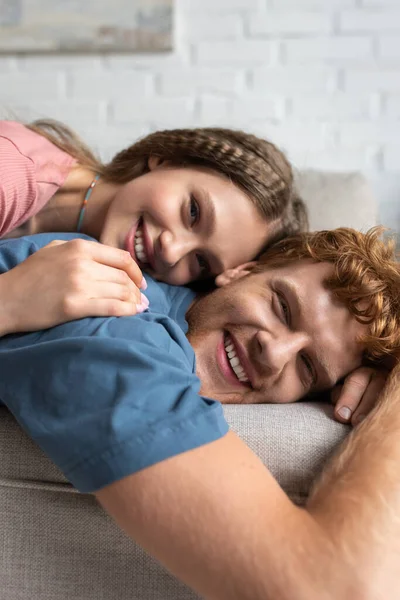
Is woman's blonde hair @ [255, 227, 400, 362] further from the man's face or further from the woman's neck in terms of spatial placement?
the woman's neck

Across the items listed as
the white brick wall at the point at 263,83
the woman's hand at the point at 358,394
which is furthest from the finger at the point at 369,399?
the white brick wall at the point at 263,83

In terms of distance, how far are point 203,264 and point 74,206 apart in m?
0.36

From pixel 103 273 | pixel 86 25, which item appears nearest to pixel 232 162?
pixel 103 273

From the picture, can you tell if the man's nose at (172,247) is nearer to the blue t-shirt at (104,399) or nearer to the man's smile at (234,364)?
the man's smile at (234,364)

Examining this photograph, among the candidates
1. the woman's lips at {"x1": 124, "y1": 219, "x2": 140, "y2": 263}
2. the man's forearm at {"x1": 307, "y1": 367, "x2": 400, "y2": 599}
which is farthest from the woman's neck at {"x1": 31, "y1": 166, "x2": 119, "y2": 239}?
the man's forearm at {"x1": 307, "y1": 367, "x2": 400, "y2": 599}

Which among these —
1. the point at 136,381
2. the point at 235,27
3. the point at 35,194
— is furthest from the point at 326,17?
the point at 136,381

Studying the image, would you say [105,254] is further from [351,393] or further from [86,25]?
[86,25]

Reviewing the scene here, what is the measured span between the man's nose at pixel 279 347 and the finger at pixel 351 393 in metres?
0.10

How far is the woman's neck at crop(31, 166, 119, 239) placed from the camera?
1504 mm

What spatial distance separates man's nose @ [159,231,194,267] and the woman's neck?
226mm

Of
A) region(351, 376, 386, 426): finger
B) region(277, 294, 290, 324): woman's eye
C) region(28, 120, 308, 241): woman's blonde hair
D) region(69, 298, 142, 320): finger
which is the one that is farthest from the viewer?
region(28, 120, 308, 241): woman's blonde hair

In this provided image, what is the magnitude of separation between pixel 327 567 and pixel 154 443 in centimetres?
23

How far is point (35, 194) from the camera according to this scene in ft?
4.61

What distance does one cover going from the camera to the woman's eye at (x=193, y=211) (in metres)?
1.38
